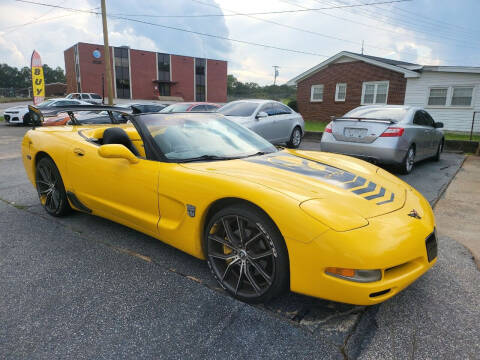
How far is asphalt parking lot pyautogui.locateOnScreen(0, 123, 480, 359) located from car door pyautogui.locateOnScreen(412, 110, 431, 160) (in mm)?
4372

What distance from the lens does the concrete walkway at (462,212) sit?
Result: 138 inches

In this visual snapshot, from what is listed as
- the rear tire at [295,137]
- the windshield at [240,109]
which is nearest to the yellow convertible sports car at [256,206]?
the windshield at [240,109]

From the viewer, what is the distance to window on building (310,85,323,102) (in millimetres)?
21513

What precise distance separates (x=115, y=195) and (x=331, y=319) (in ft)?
6.75

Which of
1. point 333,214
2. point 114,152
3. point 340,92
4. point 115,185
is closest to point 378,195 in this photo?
point 333,214

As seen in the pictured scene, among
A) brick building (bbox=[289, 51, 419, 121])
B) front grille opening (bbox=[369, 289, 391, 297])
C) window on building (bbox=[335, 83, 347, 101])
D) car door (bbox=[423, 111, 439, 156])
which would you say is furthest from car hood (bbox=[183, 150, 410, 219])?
window on building (bbox=[335, 83, 347, 101])

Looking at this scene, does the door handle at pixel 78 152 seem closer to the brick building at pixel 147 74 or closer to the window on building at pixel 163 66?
the brick building at pixel 147 74

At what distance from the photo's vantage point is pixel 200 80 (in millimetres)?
54344

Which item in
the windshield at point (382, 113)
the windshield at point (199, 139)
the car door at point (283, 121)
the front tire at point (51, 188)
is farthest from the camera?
the car door at point (283, 121)

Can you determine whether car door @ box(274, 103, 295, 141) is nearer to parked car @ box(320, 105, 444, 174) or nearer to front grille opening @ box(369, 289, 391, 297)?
parked car @ box(320, 105, 444, 174)

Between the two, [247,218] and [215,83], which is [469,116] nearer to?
[247,218]

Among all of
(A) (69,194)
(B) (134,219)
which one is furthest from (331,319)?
(A) (69,194)

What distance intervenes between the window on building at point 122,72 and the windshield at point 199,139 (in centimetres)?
4696

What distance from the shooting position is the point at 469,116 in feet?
52.3
